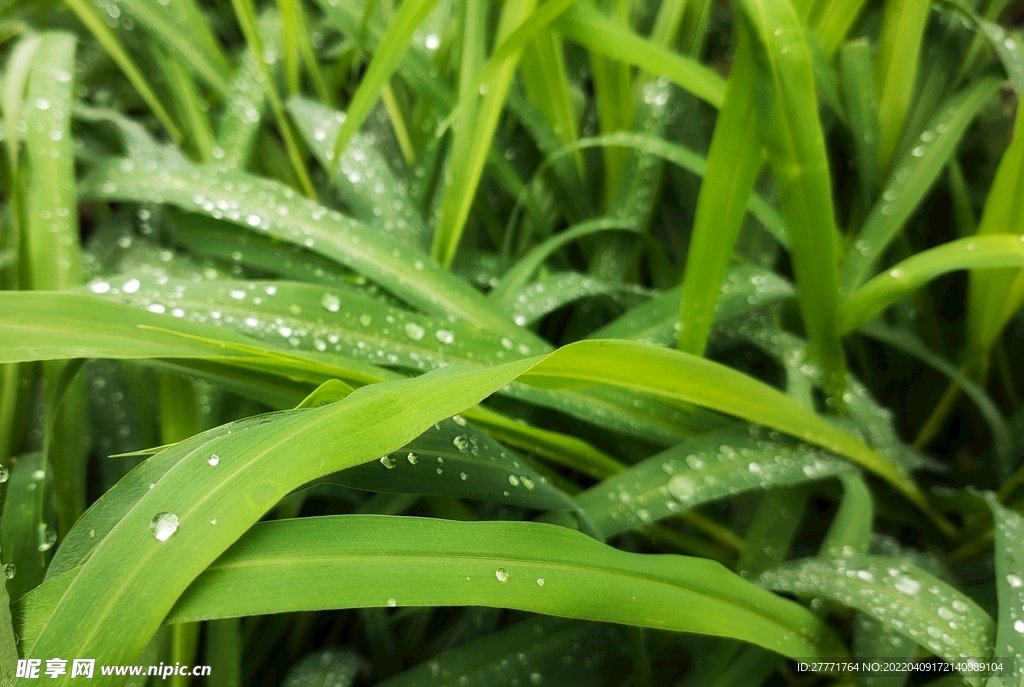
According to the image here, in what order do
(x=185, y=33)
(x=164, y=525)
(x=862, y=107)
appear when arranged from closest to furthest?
1. (x=164, y=525)
2. (x=862, y=107)
3. (x=185, y=33)

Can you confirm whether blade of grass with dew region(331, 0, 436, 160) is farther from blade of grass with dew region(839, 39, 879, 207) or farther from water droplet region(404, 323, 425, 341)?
blade of grass with dew region(839, 39, 879, 207)

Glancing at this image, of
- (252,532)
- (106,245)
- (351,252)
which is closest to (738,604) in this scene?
(252,532)

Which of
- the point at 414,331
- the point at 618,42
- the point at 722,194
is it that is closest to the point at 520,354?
the point at 414,331

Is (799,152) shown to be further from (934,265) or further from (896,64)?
(896,64)

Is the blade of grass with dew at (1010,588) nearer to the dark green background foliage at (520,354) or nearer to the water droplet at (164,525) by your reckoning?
the dark green background foliage at (520,354)

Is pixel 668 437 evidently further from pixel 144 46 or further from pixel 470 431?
pixel 144 46

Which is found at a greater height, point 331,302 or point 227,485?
point 331,302

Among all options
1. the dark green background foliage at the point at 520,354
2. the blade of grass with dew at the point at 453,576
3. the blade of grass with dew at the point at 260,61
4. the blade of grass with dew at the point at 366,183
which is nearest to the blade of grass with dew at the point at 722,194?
the dark green background foliage at the point at 520,354
